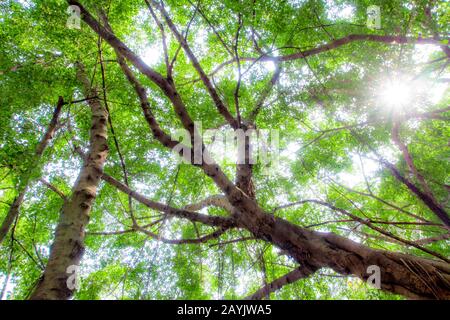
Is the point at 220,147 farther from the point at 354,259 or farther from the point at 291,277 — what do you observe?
the point at 354,259

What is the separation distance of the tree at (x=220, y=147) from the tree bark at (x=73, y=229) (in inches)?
0.5

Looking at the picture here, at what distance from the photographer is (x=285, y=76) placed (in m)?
5.05

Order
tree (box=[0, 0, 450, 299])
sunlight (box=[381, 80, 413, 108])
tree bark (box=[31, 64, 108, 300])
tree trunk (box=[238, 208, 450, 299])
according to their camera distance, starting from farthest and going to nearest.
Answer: sunlight (box=[381, 80, 413, 108])
tree (box=[0, 0, 450, 299])
tree trunk (box=[238, 208, 450, 299])
tree bark (box=[31, 64, 108, 300])

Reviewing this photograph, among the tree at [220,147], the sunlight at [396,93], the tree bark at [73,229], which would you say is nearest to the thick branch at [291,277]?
the tree at [220,147]

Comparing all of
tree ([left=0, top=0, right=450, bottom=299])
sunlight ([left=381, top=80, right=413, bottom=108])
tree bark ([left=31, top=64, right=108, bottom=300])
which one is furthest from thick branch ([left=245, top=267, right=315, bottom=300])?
sunlight ([left=381, top=80, right=413, bottom=108])

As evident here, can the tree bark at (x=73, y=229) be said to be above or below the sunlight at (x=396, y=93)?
below

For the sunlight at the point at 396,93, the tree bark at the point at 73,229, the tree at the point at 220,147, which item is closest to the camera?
the tree bark at the point at 73,229

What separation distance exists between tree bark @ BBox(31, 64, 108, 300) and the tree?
1cm

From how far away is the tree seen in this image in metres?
2.67

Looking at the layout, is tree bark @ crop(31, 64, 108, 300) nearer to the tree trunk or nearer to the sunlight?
the tree trunk

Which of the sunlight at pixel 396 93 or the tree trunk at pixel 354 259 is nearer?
the tree trunk at pixel 354 259

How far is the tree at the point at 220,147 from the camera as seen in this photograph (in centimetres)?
267

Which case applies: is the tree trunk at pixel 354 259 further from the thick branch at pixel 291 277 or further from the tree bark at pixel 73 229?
the tree bark at pixel 73 229

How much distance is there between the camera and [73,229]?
7.70 ft
